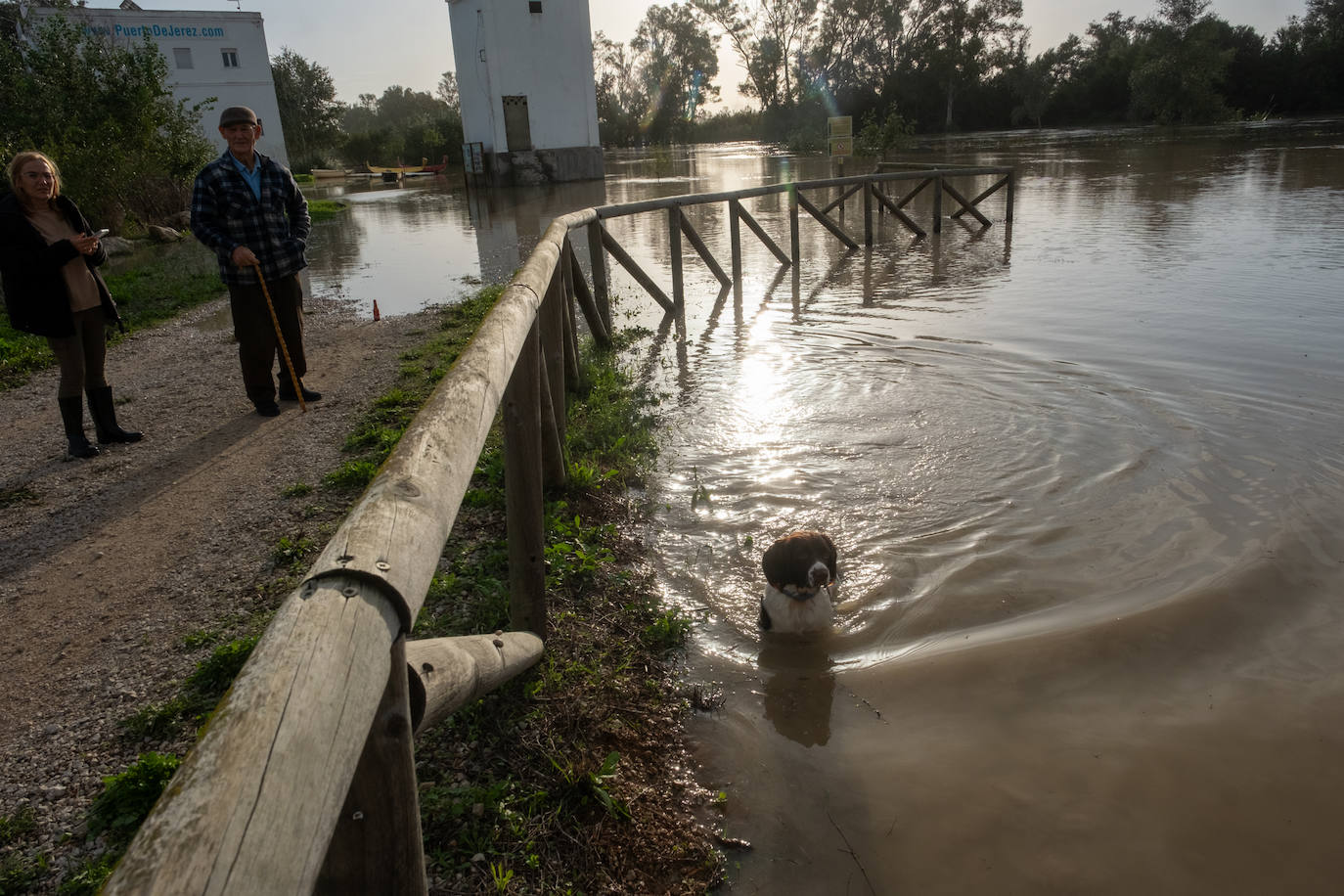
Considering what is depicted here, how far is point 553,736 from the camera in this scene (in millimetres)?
2799

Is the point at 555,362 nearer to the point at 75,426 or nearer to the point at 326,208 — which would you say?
the point at 75,426

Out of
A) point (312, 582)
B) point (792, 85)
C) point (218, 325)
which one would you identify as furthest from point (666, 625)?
point (792, 85)

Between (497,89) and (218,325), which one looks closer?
(218,325)

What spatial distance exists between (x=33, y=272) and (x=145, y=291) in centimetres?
758

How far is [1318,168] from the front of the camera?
24.2 meters

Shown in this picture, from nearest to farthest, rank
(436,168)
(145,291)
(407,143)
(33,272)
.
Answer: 1. (33,272)
2. (145,291)
3. (436,168)
4. (407,143)

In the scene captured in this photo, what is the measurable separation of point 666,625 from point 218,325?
8422 millimetres

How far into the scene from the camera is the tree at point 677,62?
315ft

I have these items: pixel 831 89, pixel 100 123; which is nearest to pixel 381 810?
pixel 100 123

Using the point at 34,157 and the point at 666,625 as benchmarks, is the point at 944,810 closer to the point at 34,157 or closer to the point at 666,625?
the point at 666,625

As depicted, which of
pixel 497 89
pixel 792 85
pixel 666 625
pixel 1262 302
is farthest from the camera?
pixel 792 85

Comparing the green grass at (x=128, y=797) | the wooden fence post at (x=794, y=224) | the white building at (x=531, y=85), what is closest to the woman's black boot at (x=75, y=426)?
the green grass at (x=128, y=797)

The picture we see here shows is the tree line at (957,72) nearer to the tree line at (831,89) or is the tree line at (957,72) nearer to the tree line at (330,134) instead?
the tree line at (831,89)

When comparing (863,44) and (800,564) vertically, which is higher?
(863,44)
